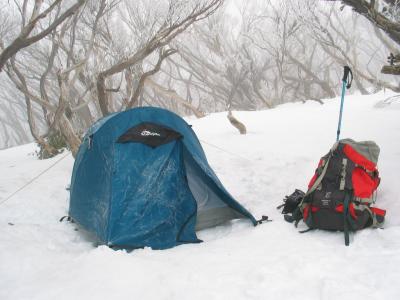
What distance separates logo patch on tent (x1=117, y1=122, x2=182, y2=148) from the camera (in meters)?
4.25

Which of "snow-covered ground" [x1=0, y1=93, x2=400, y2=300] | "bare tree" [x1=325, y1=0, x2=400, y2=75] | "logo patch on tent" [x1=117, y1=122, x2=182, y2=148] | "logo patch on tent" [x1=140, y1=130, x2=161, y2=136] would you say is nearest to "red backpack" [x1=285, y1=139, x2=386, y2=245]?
"snow-covered ground" [x1=0, y1=93, x2=400, y2=300]

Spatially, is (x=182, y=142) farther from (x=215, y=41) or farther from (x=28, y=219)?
(x=215, y=41)

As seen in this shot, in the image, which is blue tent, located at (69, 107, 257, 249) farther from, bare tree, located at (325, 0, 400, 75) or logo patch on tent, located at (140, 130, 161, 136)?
bare tree, located at (325, 0, 400, 75)

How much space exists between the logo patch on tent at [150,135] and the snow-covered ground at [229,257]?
1182mm

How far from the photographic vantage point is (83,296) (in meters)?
2.77

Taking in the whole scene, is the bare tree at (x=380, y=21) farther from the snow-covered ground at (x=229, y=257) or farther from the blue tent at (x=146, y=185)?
the blue tent at (x=146, y=185)

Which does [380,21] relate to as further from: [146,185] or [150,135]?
[146,185]

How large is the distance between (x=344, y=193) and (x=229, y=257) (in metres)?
1.29

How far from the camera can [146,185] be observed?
4.12 m

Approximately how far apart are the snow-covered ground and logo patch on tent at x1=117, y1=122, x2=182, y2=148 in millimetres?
1182

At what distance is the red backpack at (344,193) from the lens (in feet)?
11.8

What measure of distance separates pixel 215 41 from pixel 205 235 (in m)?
16.1

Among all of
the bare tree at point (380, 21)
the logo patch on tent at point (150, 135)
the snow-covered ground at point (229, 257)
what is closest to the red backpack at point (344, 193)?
the snow-covered ground at point (229, 257)

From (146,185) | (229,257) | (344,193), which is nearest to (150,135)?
(146,185)
